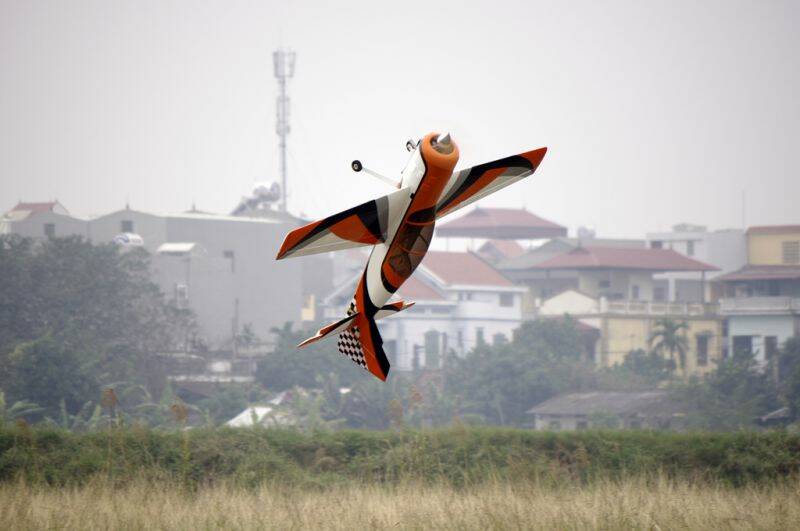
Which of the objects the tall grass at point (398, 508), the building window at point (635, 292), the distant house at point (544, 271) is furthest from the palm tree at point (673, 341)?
the tall grass at point (398, 508)

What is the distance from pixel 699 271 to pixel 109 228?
41073 millimetres

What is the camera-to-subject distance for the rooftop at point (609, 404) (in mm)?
54625

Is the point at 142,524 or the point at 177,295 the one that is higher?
the point at 177,295

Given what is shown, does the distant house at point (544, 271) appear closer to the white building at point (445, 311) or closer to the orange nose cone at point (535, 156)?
the white building at point (445, 311)

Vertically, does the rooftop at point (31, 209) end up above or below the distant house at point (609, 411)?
above

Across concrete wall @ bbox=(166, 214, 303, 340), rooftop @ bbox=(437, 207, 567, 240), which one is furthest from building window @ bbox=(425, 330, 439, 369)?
rooftop @ bbox=(437, 207, 567, 240)

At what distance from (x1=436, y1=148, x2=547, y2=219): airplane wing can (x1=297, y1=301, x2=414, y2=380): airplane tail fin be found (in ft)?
4.38

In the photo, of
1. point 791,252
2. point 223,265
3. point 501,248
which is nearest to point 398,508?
point 223,265

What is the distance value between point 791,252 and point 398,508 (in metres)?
80.0

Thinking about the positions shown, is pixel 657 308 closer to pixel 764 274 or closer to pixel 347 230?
pixel 764 274

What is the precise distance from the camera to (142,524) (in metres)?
15.2

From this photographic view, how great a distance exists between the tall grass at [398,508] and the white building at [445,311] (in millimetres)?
56595

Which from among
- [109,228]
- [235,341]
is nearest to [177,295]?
[235,341]

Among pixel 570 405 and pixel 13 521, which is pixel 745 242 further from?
pixel 13 521
